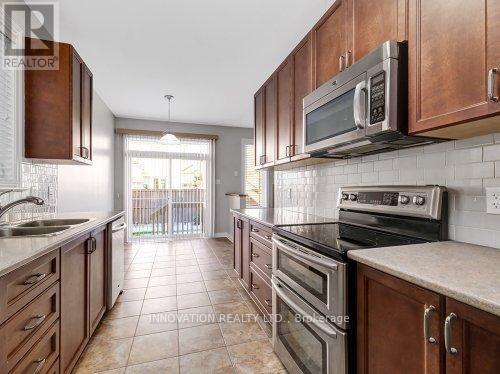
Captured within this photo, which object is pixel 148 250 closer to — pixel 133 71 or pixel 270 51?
pixel 133 71

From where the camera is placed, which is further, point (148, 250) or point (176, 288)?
point (148, 250)

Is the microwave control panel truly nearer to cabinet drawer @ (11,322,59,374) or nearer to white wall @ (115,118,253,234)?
cabinet drawer @ (11,322,59,374)

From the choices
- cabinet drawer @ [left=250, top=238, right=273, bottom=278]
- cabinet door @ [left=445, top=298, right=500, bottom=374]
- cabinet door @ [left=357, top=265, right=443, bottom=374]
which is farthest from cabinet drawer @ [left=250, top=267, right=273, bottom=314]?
cabinet door @ [left=445, top=298, right=500, bottom=374]

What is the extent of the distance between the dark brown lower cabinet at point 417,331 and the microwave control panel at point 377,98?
717mm

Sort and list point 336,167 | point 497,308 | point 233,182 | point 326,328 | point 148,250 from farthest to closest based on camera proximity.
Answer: point 233,182 < point 148,250 < point 336,167 < point 326,328 < point 497,308

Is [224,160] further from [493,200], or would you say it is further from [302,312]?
[493,200]

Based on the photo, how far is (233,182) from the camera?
5.91 metres

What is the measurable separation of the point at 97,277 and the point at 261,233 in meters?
1.35

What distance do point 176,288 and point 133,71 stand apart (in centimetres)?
272

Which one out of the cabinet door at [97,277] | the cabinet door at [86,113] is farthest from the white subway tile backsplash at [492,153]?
the cabinet door at [86,113]

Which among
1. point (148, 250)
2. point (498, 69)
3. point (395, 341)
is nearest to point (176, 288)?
point (148, 250)

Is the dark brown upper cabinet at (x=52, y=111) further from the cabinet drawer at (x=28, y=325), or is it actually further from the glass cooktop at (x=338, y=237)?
the glass cooktop at (x=338, y=237)

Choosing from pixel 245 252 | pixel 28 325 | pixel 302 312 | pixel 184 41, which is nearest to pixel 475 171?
pixel 302 312

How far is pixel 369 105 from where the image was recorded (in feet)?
4.19
